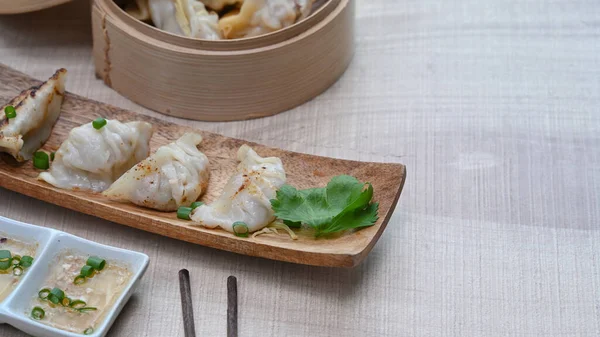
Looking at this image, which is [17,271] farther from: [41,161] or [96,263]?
[41,161]

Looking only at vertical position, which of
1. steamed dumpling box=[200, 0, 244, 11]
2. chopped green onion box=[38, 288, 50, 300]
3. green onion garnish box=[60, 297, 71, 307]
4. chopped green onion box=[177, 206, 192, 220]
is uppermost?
steamed dumpling box=[200, 0, 244, 11]

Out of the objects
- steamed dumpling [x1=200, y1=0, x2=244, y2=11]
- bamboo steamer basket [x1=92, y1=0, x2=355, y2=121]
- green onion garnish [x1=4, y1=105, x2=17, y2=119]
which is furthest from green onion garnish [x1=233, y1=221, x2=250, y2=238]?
steamed dumpling [x1=200, y1=0, x2=244, y2=11]

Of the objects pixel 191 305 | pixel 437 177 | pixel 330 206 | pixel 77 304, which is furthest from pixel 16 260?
pixel 437 177

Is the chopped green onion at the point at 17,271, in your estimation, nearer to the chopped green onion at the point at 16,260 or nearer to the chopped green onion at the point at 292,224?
the chopped green onion at the point at 16,260

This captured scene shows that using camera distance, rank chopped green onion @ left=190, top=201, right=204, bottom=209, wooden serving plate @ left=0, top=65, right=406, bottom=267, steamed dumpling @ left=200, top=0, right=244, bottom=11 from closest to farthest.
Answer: wooden serving plate @ left=0, top=65, right=406, bottom=267 → chopped green onion @ left=190, top=201, right=204, bottom=209 → steamed dumpling @ left=200, top=0, right=244, bottom=11

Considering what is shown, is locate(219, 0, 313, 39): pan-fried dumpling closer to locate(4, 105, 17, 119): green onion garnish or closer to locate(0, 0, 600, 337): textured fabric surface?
locate(0, 0, 600, 337): textured fabric surface

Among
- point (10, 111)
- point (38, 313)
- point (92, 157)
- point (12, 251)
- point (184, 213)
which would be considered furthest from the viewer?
point (10, 111)
